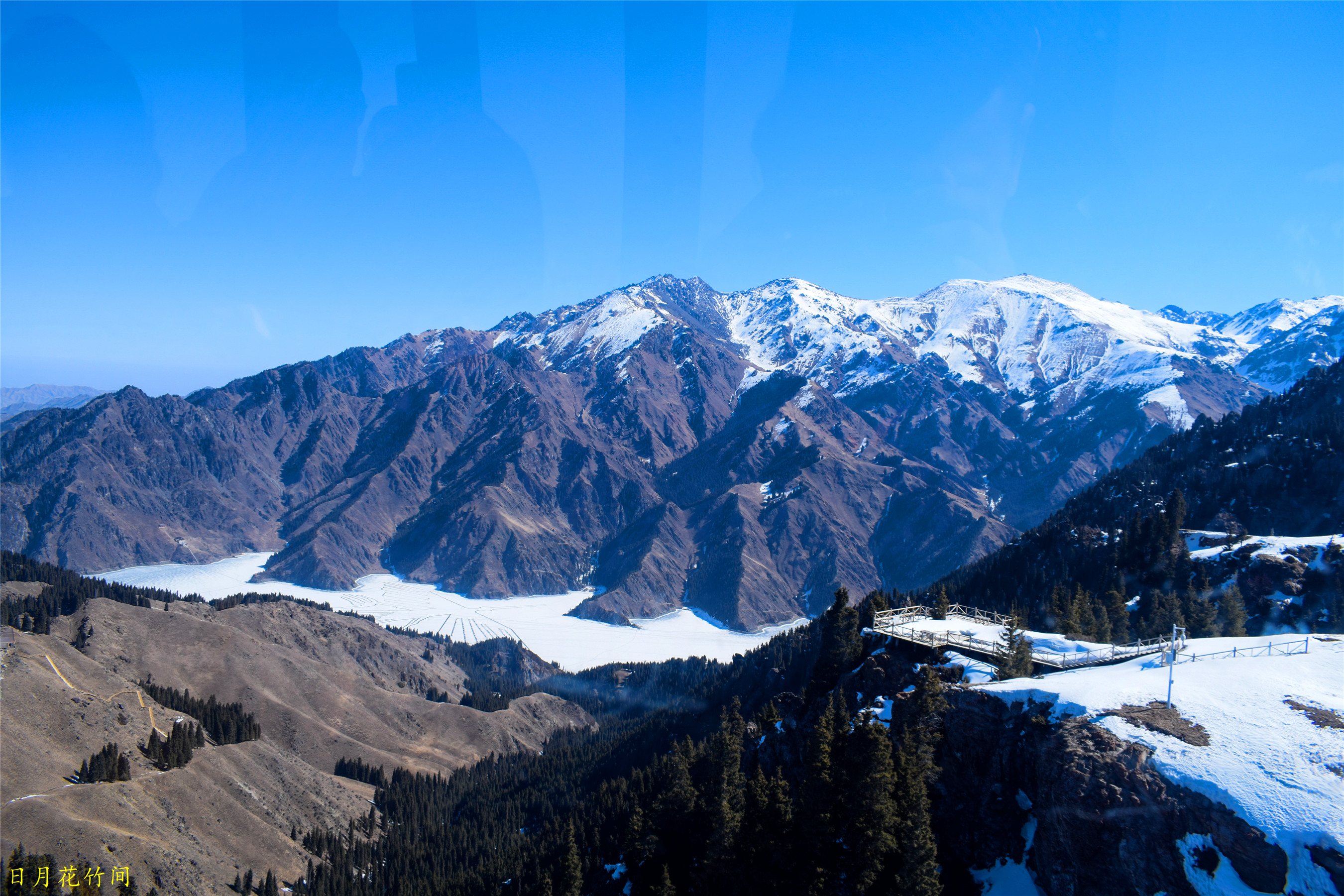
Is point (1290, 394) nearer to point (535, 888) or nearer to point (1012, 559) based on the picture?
point (1012, 559)

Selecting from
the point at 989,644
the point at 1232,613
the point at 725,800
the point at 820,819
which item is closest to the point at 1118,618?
the point at 1232,613

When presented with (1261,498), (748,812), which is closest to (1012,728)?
(748,812)

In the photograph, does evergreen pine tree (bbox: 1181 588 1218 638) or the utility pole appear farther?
evergreen pine tree (bbox: 1181 588 1218 638)

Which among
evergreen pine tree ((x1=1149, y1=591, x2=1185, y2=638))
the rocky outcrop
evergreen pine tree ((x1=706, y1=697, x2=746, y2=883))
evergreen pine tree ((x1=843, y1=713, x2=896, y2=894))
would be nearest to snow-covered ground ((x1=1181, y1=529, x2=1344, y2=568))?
evergreen pine tree ((x1=1149, y1=591, x2=1185, y2=638))

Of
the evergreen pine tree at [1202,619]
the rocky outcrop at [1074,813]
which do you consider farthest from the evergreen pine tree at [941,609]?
the evergreen pine tree at [1202,619]

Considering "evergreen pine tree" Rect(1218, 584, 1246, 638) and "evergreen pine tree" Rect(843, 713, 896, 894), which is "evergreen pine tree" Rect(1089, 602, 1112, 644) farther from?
"evergreen pine tree" Rect(843, 713, 896, 894)

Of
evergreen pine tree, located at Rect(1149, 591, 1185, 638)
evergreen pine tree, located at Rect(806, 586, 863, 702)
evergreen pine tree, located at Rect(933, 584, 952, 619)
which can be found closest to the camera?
evergreen pine tree, located at Rect(806, 586, 863, 702)
